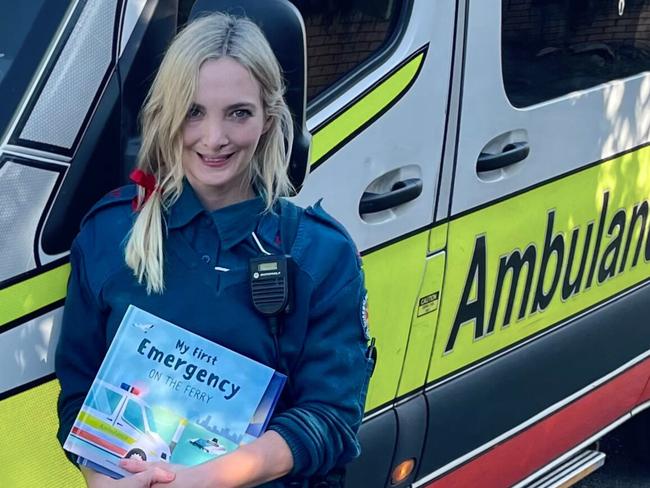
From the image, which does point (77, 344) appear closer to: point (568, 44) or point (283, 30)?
point (283, 30)

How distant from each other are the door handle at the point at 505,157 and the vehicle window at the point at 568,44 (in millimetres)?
109

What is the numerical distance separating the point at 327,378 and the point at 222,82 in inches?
19.9

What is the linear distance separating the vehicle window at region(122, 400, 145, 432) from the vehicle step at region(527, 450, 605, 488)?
6.20 feet

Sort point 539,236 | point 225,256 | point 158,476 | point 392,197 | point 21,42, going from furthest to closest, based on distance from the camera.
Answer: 1. point 539,236
2. point 392,197
3. point 21,42
4. point 225,256
5. point 158,476

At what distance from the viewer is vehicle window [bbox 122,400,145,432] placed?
1.71m

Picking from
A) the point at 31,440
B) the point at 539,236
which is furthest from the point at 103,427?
the point at 539,236

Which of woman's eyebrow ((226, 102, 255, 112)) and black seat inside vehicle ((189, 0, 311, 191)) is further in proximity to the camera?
black seat inside vehicle ((189, 0, 311, 191))

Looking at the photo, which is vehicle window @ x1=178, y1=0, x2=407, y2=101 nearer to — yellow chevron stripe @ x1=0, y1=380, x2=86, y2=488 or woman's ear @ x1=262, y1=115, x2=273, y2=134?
woman's ear @ x1=262, y1=115, x2=273, y2=134

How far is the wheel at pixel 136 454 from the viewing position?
1.71 metres

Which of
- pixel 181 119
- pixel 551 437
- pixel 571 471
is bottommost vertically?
pixel 571 471

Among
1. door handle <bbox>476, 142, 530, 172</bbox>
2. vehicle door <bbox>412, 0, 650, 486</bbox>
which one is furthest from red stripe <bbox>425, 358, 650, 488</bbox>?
door handle <bbox>476, 142, 530, 172</bbox>

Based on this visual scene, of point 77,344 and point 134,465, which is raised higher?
point 77,344

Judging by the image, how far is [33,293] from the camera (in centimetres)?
183

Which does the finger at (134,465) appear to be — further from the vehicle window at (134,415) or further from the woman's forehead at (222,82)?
the woman's forehead at (222,82)
